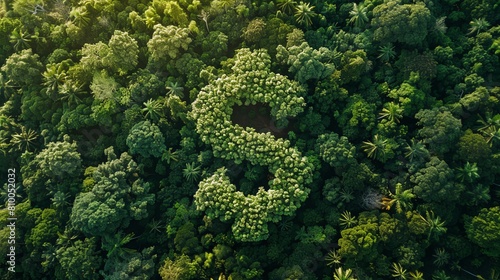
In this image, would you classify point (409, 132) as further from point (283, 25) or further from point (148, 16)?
point (148, 16)

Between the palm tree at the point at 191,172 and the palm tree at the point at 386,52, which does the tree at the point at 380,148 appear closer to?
the palm tree at the point at 386,52

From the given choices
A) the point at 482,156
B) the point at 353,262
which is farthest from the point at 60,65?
the point at 482,156

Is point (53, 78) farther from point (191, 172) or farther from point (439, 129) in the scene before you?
point (439, 129)

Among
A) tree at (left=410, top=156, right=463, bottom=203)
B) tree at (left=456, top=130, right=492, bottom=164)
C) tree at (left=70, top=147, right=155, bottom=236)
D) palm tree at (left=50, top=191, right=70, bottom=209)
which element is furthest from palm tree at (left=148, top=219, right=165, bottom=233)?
tree at (left=456, top=130, right=492, bottom=164)

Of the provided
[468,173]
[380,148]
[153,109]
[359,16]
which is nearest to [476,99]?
[468,173]

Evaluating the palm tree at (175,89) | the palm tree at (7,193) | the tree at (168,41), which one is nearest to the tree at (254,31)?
the tree at (168,41)

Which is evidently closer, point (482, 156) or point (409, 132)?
point (482, 156)
